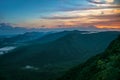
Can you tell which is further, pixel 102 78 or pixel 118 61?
pixel 118 61

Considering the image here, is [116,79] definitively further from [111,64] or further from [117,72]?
[111,64]

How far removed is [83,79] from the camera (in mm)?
122188

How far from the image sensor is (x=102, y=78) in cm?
5847

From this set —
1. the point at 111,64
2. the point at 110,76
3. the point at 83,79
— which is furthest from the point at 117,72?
the point at 83,79

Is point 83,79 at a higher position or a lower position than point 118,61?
lower

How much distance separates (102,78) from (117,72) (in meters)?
3.68

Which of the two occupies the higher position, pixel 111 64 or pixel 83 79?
pixel 111 64

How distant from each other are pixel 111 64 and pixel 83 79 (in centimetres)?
5587

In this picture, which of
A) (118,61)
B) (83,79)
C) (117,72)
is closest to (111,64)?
(118,61)

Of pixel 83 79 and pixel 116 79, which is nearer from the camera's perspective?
pixel 116 79

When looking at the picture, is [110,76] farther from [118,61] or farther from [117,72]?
[118,61]

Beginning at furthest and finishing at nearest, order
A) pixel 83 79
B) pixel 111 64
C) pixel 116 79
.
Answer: pixel 83 79, pixel 111 64, pixel 116 79

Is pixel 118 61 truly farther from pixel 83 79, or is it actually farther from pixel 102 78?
Answer: pixel 83 79

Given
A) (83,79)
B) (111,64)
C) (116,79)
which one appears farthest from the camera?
(83,79)
